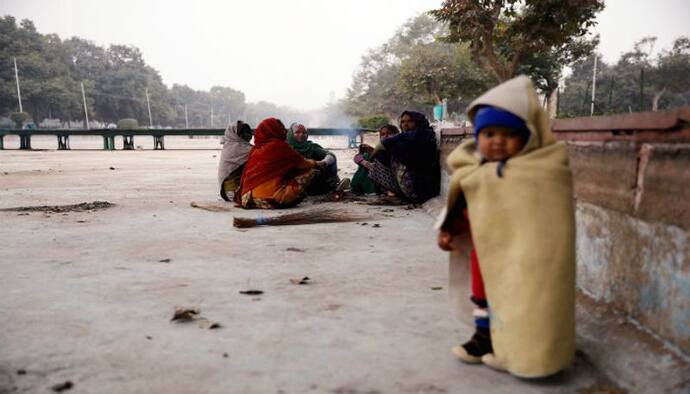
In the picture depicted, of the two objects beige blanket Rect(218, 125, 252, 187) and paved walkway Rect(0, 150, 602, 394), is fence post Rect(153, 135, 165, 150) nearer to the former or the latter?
beige blanket Rect(218, 125, 252, 187)

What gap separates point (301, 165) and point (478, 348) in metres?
5.37

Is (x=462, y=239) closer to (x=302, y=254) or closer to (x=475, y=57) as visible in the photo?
(x=302, y=254)

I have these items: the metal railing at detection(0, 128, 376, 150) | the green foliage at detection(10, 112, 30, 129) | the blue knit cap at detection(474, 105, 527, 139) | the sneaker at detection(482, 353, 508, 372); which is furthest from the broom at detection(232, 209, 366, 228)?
the green foliage at detection(10, 112, 30, 129)

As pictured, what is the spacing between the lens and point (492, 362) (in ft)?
7.29

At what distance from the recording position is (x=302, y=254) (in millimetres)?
4410

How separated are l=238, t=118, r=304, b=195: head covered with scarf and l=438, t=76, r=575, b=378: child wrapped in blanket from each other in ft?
17.1

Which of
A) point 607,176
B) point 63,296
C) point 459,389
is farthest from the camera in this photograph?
point 63,296

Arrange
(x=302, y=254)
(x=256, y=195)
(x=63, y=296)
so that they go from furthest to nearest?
1. (x=256, y=195)
2. (x=302, y=254)
3. (x=63, y=296)

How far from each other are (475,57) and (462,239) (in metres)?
15.5

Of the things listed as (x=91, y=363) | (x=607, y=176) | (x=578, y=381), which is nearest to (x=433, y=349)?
(x=578, y=381)

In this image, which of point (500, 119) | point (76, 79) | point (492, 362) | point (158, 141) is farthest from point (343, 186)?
point (76, 79)

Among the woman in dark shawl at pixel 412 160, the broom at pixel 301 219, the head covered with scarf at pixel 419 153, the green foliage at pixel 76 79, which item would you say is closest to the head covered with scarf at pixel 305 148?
the woman in dark shawl at pixel 412 160

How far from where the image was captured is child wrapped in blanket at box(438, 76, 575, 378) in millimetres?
2039

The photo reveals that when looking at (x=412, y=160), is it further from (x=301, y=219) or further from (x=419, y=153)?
(x=301, y=219)
